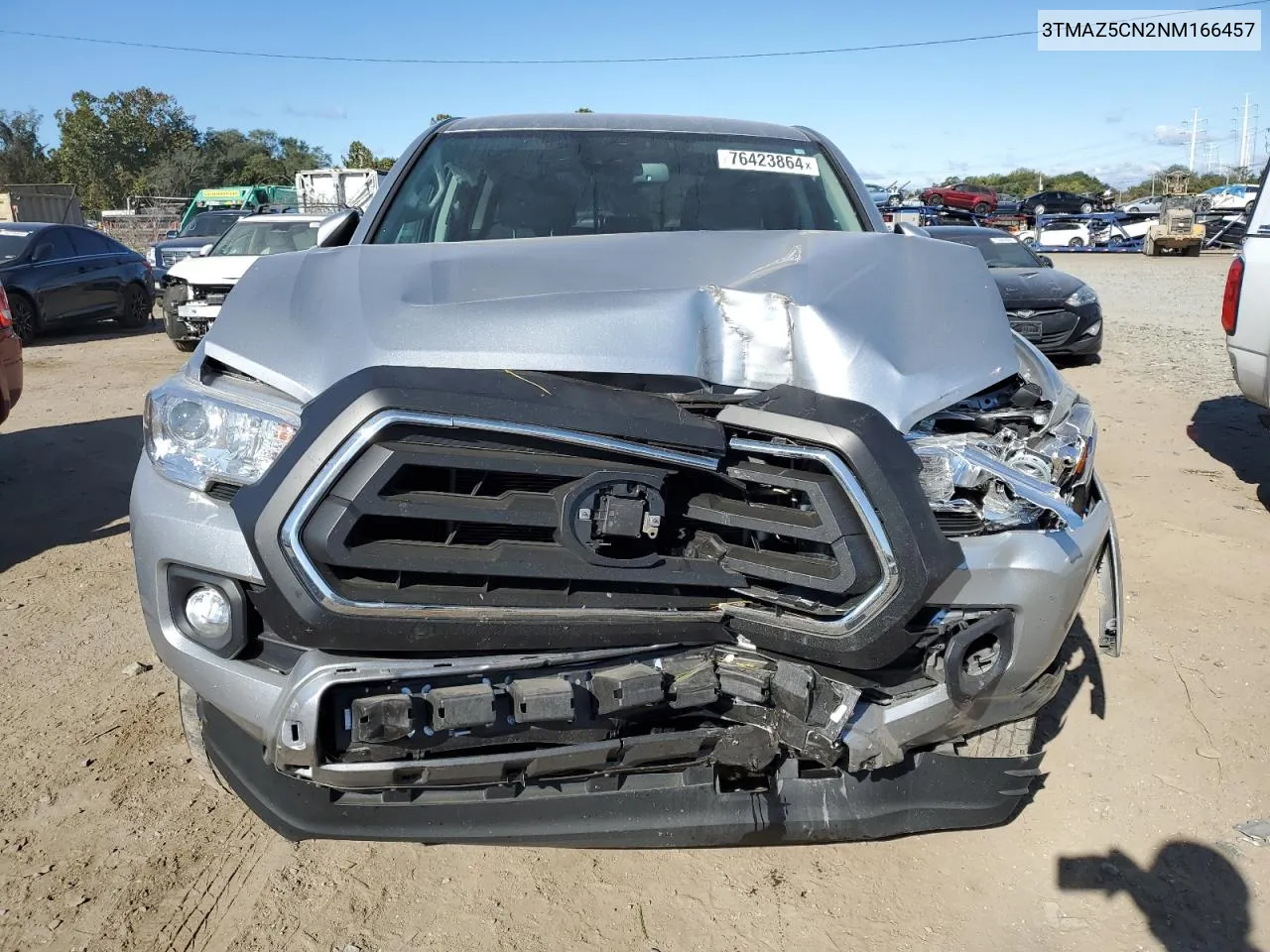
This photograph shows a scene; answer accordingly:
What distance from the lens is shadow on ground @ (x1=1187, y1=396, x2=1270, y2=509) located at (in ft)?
20.5

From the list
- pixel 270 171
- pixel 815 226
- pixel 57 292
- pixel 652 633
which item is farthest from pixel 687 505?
pixel 270 171

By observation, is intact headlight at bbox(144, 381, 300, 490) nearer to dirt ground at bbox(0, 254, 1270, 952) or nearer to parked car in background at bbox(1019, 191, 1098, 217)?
dirt ground at bbox(0, 254, 1270, 952)

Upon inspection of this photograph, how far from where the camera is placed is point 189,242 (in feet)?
53.9

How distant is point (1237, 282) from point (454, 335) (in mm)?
5097

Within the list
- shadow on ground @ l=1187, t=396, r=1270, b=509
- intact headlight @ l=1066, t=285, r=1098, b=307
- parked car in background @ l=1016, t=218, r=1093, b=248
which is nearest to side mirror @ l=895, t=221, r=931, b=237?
shadow on ground @ l=1187, t=396, r=1270, b=509

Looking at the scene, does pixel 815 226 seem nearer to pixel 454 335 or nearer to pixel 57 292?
pixel 454 335

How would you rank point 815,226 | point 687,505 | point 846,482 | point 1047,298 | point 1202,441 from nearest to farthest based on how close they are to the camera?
1. point 846,482
2. point 687,505
3. point 815,226
4. point 1202,441
5. point 1047,298

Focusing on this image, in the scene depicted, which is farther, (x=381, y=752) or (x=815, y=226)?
(x=815, y=226)

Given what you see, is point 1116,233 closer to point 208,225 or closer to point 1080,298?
point 1080,298

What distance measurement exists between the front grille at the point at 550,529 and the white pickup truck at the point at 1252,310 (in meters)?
4.39

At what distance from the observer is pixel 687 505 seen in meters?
1.98

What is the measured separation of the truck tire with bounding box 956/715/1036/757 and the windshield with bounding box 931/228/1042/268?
9726mm

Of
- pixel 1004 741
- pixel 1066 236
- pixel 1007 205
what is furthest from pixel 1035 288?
pixel 1007 205

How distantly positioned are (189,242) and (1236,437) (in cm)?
1575
